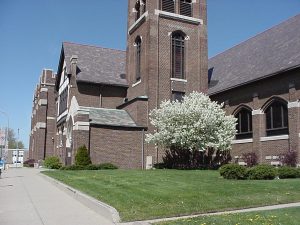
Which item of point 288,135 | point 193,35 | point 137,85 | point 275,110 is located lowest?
point 288,135

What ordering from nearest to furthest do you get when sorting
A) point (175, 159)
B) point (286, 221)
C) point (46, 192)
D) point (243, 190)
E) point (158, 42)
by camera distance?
point (286, 221) < point (243, 190) < point (46, 192) < point (175, 159) < point (158, 42)

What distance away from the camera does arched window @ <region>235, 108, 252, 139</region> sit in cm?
2966

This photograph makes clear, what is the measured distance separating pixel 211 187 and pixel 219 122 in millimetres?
14383

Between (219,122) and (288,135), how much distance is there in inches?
205

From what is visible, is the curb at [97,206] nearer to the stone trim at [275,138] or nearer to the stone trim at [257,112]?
the stone trim at [275,138]

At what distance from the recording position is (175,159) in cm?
3055

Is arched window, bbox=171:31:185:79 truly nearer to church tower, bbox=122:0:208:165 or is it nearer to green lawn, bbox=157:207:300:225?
church tower, bbox=122:0:208:165

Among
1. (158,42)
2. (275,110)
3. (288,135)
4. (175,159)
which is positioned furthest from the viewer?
(158,42)

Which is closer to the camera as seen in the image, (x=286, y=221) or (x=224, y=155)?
(x=286, y=221)

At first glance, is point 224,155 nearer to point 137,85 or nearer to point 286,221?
Result: point 137,85

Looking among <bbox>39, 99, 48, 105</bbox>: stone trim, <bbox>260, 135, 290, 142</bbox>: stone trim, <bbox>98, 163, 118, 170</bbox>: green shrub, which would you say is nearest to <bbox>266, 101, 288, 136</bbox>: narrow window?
<bbox>260, 135, 290, 142</bbox>: stone trim

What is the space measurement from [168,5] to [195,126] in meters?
13.7

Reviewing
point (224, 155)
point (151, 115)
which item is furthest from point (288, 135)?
point (151, 115)

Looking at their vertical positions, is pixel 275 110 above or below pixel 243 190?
above
